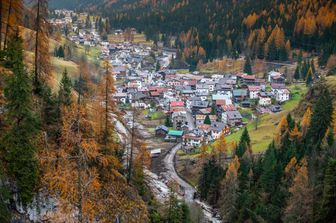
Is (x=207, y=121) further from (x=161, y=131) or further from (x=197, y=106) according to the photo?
(x=161, y=131)

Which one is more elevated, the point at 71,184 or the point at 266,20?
the point at 266,20

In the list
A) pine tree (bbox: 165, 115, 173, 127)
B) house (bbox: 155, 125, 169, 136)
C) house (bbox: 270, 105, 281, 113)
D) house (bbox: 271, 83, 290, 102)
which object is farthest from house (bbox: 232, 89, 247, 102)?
house (bbox: 155, 125, 169, 136)

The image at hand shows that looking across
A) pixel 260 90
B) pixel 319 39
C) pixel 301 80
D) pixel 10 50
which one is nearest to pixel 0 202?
pixel 10 50

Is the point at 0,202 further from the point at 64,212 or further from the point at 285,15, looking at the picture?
the point at 285,15

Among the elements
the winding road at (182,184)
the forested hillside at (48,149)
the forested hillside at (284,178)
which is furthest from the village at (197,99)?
the forested hillside at (48,149)

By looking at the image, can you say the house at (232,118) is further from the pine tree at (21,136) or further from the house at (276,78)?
the pine tree at (21,136)
